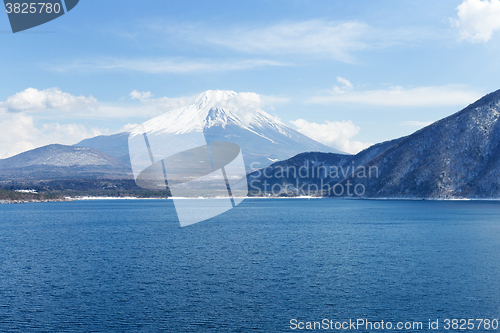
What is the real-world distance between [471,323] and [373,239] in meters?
45.2

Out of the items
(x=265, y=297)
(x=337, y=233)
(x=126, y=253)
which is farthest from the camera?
(x=337, y=233)

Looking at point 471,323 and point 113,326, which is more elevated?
point 113,326

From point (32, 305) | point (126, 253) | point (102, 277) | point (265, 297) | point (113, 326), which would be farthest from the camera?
point (126, 253)

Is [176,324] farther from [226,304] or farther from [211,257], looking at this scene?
[211,257]

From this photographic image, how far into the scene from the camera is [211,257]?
55.4m

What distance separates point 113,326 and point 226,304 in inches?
357

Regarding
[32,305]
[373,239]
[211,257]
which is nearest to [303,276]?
[211,257]

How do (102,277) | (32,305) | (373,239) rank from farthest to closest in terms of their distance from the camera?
(373,239)
(102,277)
(32,305)

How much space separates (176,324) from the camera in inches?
1163

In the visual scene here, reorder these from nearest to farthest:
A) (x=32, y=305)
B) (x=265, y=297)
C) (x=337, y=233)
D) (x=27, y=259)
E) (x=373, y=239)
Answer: (x=32, y=305) < (x=265, y=297) < (x=27, y=259) < (x=373, y=239) < (x=337, y=233)

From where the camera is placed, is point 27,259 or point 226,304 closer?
point 226,304

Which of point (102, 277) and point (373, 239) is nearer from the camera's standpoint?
point (102, 277)

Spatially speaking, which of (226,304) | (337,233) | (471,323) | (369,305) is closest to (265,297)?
(226,304)

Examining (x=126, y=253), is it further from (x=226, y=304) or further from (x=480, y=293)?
(x=480, y=293)
